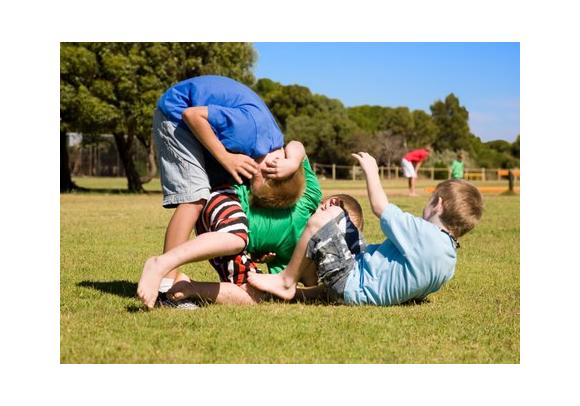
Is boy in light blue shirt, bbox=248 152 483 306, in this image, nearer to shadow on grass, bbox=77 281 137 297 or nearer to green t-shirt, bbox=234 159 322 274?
green t-shirt, bbox=234 159 322 274

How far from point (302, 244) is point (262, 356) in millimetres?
1063

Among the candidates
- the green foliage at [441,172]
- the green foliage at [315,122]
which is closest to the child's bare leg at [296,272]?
the green foliage at [441,172]

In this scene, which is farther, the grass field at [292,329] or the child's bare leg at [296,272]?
the child's bare leg at [296,272]

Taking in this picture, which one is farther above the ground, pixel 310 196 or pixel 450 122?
pixel 450 122

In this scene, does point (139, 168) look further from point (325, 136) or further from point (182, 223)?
point (182, 223)

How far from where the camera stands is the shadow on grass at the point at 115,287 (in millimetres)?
4715

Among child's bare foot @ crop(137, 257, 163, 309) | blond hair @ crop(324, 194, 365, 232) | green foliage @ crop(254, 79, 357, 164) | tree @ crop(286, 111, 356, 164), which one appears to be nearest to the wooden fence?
green foliage @ crop(254, 79, 357, 164)

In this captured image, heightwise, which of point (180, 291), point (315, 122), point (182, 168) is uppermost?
point (315, 122)

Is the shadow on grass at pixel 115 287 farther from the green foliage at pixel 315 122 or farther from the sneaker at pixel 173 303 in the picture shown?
the green foliage at pixel 315 122

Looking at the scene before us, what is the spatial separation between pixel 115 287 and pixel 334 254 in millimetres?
1708

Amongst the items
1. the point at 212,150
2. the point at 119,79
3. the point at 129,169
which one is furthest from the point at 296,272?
the point at 129,169

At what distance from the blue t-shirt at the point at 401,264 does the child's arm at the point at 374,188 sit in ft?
0.12

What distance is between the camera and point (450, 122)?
168 ft

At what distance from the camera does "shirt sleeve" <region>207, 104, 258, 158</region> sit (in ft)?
13.5
